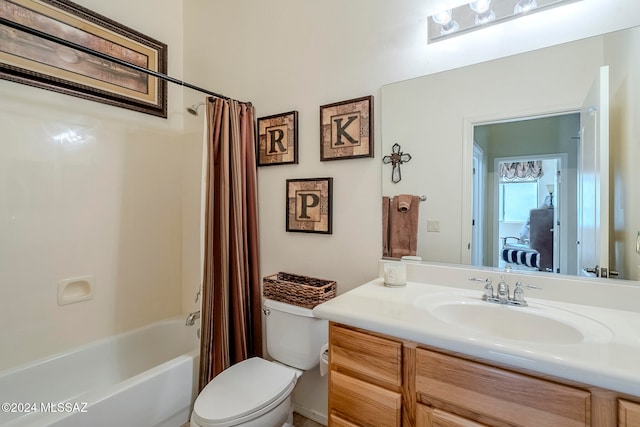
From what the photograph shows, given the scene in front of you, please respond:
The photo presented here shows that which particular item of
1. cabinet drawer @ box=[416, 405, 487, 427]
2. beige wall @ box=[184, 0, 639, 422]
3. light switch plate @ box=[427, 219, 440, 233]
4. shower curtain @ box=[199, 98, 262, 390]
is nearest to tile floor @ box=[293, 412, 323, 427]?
beige wall @ box=[184, 0, 639, 422]

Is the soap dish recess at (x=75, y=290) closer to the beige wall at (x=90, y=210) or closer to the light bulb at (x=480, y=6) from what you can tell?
the beige wall at (x=90, y=210)

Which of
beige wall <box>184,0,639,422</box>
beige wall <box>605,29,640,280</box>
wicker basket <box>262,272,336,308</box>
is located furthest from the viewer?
wicker basket <box>262,272,336,308</box>

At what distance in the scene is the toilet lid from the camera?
121cm

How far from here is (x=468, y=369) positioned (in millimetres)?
831

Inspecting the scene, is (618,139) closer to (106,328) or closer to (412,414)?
(412,414)

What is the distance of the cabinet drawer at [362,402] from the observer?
3.13 feet

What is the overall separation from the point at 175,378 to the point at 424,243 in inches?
59.9

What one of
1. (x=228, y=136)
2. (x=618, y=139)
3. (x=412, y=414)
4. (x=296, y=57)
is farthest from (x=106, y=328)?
(x=618, y=139)

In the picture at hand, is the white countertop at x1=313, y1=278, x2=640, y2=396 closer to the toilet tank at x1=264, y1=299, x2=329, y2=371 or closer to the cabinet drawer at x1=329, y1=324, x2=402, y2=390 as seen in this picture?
the cabinet drawer at x1=329, y1=324, x2=402, y2=390

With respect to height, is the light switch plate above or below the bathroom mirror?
below

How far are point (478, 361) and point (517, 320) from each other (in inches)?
15.4

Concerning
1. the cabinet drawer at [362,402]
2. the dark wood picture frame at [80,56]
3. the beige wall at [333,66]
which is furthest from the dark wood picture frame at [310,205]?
the dark wood picture frame at [80,56]

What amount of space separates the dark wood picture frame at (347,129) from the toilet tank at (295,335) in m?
0.89

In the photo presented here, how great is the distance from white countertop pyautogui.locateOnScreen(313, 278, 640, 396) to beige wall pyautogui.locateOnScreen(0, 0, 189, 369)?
5.50 ft
